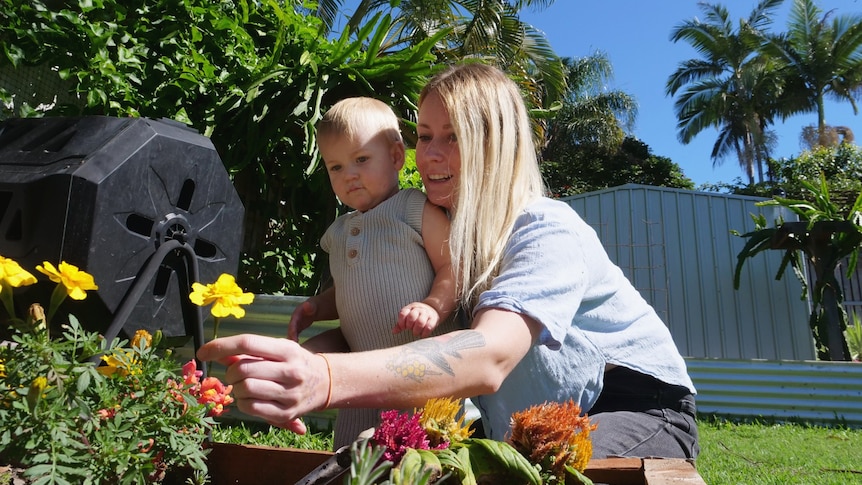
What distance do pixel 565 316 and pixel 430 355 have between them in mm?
310

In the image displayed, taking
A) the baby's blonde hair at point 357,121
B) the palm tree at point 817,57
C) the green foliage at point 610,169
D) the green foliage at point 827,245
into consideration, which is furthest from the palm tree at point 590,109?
the baby's blonde hair at point 357,121

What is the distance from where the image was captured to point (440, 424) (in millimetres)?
740

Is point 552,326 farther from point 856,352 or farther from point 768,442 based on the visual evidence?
point 856,352

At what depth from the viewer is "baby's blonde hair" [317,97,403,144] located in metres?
1.74

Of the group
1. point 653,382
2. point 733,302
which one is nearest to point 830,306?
point 733,302

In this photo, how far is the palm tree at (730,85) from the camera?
3747 cm

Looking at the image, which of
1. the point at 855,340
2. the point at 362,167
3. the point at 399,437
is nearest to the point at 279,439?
the point at 362,167

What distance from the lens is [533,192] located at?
1458 mm

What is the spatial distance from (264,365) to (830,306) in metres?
9.24

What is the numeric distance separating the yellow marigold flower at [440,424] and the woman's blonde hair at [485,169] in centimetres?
53

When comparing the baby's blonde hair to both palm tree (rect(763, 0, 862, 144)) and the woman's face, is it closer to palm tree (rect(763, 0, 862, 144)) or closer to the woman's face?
the woman's face

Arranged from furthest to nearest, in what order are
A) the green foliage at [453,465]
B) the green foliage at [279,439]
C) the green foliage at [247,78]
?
1. the green foliage at [279,439]
2. the green foliage at [247,78]
3. the green foliage at [453,465]

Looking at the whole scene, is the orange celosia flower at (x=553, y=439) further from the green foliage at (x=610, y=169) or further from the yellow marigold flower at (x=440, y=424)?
the green foliage at (x=610, y=169)

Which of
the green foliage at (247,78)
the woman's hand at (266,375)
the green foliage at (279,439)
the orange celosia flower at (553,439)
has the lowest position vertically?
the green foliage at (279,439)
